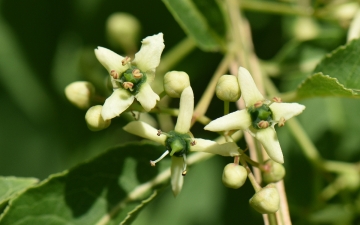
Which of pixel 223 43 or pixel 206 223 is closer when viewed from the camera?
pixel 223 43

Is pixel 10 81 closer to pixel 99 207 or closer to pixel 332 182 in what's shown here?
pixel 99 207

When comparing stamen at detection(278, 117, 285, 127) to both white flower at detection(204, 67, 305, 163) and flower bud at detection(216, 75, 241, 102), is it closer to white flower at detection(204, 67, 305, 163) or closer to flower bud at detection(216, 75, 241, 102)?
white flower at detection(204, 67, 305, 163)

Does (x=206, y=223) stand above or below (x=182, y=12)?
below

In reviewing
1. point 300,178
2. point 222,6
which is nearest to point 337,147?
point 300,178

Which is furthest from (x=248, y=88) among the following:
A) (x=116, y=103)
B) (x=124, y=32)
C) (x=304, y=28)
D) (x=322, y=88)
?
(x=304, y=28)

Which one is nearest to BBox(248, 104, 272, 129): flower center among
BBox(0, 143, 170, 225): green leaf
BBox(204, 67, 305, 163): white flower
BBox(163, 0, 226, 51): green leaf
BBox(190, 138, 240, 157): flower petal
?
BBox(204, 67, 305, 163): white flower

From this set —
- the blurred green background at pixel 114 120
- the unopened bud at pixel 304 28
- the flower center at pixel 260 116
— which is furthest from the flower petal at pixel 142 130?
the unopened bud at pixel 304 28

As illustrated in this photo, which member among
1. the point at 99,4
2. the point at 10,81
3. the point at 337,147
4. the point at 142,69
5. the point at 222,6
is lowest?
the point at 337,147

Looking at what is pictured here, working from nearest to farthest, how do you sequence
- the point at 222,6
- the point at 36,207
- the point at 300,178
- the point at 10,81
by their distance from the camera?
the point at 36,207, the point at 222,6, the point at 300,178, the point at 10,81
